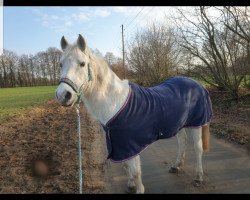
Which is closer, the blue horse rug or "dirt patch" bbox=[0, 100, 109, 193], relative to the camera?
the blue horse rug

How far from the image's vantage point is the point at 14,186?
183 inches

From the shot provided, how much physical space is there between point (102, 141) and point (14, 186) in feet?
11.0

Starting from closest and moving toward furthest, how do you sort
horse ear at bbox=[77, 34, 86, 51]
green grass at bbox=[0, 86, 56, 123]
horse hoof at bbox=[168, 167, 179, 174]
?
horse ear at bbox=[77, 34, 86, 51], horse hoof at bbox=[168, 167, 179, 174], green grass at bbox=[0, 86, 56, 123]

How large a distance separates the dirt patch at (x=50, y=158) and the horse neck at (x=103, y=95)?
57.1 inches

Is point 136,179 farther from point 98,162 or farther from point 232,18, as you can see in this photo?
point 232,18

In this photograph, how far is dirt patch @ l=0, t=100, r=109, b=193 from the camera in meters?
4.65

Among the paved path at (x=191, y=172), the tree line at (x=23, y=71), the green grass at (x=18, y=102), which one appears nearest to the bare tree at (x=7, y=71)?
the tree line at (x=23, y=71)

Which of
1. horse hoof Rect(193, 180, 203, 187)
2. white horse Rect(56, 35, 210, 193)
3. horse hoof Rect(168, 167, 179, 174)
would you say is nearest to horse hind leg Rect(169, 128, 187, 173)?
horse hoof Rect(168, 167, 179, 174)

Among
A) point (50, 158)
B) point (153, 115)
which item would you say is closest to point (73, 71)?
point (153, 115)

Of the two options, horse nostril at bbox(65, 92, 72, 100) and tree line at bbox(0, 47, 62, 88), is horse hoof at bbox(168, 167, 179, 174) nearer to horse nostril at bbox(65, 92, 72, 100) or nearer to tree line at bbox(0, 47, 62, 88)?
horse nostril at bbox(65, 92, 72, 100)

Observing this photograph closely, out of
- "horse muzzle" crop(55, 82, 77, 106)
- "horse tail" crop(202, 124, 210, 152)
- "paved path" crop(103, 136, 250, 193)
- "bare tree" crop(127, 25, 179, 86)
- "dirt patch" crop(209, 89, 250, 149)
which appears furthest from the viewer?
"bare tree" crop(127, 25, 179, 86)

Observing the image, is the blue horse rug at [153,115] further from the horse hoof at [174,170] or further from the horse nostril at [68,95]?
the horse hoof at [174,170]

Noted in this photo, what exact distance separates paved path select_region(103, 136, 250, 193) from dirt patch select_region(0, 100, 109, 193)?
0.41 meters
